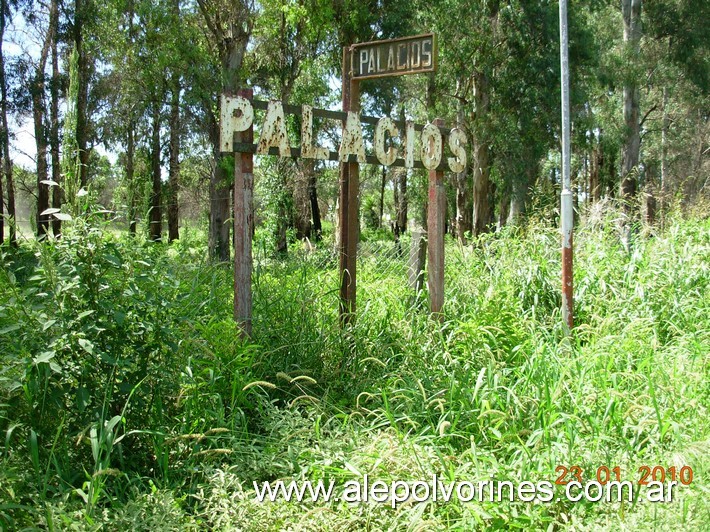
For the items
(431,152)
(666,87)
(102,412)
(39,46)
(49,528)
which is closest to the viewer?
(49,528)

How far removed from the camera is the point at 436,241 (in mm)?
6031

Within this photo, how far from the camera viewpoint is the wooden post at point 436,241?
5785 millimetres

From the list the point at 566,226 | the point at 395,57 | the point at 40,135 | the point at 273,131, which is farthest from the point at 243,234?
the point at 40,135

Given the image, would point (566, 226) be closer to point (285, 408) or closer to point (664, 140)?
point (285, 408)

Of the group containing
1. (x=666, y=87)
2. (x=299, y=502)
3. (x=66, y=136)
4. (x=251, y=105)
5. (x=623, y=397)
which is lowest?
(x=299, y=502)

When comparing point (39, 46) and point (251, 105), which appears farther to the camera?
point (39, 46)

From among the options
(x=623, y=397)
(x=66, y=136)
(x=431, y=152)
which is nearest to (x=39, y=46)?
(x=431, y=152)

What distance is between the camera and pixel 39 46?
2325 cm

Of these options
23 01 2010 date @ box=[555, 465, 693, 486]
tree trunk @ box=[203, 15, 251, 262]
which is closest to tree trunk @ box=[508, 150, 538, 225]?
tree trunk @ box=[203, 15, 251, 262]

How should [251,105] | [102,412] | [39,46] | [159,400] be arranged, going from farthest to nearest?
[39,46] < [251,105] < [159,400] < [102,412]

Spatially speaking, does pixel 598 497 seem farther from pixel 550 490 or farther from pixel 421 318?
pixel 421 318

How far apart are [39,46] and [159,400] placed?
23620 millimetres

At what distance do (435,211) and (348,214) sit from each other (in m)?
0.81
